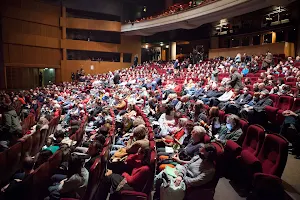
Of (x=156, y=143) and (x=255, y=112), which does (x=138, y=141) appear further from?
(x=255, y=112)

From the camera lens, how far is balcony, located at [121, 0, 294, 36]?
844cm

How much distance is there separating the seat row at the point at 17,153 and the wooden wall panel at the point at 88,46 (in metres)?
12.0

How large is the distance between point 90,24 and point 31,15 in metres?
3.45

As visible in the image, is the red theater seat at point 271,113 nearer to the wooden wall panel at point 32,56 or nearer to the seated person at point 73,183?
the seated person at point 73,183

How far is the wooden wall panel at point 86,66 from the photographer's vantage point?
14.4 metres

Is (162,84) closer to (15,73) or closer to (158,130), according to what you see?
(158,130)

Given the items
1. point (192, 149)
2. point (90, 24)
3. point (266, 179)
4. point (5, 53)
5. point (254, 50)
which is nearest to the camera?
point (266, 179)

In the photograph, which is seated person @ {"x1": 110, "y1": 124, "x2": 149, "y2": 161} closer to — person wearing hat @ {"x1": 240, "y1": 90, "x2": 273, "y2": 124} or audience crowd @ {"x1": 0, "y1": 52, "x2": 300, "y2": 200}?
audience crowd @ {"x1": 0, "y1": 52, "x2": 300, "y2": 200}

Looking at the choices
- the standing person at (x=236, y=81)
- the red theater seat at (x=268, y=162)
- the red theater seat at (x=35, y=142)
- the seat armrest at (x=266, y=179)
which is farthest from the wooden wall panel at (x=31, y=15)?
the seat armrest at (x=266, y=179)

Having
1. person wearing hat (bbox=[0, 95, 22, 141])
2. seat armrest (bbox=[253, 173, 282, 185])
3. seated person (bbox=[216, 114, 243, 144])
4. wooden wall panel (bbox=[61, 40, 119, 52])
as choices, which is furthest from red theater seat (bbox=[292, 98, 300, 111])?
wooden wall panel (bbox=[61, 40, 119, 52])

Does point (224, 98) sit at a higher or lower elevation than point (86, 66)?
lower

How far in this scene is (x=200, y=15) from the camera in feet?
34.3

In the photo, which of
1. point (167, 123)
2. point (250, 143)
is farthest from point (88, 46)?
point (250, 143)

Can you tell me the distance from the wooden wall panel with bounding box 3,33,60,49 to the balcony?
4298 mm
